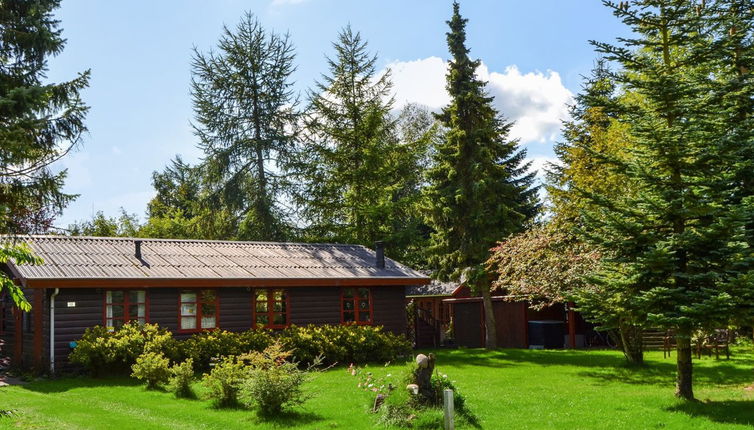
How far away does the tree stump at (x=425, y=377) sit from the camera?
12.7m

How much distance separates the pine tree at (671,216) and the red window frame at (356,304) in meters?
11.2

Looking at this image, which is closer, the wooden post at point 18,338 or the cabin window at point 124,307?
the cabin window at point 124,307

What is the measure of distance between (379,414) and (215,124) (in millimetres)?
24795

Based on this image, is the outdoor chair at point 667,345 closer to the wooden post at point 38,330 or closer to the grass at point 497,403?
the grass at point 497,403

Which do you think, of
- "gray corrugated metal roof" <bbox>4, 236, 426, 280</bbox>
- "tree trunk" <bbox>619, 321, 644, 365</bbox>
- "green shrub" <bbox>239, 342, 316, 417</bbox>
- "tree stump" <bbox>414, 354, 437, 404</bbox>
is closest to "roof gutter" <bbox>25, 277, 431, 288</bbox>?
"gray corrugated metal roof" <bbox>4, 236, 426, 280</bbox>

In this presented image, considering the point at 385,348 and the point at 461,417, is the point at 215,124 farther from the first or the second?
the point at 461,417

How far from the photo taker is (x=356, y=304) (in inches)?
961

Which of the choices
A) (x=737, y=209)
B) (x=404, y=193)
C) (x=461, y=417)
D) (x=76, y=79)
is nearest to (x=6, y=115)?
(x=76, y=79)

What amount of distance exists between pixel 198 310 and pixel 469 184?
11791mm

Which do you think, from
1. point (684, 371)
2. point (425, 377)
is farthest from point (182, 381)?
point (684, 371)

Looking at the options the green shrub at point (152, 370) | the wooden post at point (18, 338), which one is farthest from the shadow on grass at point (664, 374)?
the wooden post at point (18, 338)

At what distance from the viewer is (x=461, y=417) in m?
12.2

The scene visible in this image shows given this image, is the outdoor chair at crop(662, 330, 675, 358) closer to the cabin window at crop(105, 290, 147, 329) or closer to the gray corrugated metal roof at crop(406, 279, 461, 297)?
the gray corrugated metal roof at crop(406, 279, 461, 297)

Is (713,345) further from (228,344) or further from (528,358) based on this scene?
(228,344)
